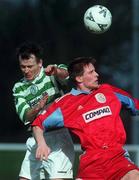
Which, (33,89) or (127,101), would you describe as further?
(33,89)

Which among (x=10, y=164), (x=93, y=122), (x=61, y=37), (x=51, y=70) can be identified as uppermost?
(x=51, y=70)

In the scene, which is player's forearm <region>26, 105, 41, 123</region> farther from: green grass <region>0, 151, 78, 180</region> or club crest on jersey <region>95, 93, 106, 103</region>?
green grass <region>0, 151, 78, 180</region>

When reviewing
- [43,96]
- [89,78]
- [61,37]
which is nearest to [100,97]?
[89,78]

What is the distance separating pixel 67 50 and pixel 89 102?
10766 millimetres

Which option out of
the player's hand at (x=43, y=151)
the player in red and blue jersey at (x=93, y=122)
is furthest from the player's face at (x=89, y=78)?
the player's hand at (x=43, y=151)

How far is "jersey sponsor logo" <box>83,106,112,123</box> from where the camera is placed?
9914 millimetres

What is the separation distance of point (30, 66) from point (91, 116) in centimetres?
93

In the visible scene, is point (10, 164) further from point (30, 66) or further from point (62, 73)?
point (62, 73)

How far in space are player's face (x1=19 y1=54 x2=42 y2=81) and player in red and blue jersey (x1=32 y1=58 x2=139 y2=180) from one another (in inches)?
19.3

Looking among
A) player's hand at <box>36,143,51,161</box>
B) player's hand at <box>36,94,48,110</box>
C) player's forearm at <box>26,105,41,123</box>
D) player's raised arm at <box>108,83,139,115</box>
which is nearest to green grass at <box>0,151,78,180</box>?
player's forearm at <box>26,105,41,123</box>

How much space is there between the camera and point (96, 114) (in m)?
9.92

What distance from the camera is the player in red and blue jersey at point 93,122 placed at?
32.0 feet

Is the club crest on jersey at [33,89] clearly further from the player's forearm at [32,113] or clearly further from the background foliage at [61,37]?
the background foliage at [61,37]

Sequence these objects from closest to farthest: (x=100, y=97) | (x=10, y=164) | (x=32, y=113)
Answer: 1. (x=100, y=97)
2. (x=32, y=113)
3. (x=10, y=164)
